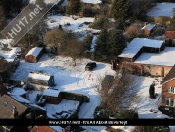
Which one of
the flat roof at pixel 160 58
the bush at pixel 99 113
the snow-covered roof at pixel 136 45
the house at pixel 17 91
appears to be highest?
the snow-covered roof at pixel 136 45

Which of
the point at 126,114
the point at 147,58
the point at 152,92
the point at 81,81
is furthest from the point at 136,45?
the point at 126,114

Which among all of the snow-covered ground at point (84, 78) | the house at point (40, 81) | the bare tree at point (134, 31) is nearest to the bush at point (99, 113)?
the snow-covered ground at point (84, 78)

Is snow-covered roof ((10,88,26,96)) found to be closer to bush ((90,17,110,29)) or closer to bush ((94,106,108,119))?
bush ((94,106,108,119))

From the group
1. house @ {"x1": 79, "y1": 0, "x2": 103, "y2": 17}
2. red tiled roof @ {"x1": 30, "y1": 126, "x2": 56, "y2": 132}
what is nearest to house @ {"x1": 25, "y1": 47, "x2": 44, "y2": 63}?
house @ {"x1": 79, "y1": 0, "x2": 103, "y2": 17}

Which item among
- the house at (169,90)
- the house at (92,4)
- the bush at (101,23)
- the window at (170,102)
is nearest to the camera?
the house at (169,90)

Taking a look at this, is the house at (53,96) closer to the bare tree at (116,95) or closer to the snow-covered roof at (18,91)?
the snow-covered roof at (18,91)

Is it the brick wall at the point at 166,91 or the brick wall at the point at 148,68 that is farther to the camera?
the brick wall at the point at 148,68

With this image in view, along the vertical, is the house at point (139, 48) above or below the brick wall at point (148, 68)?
above
